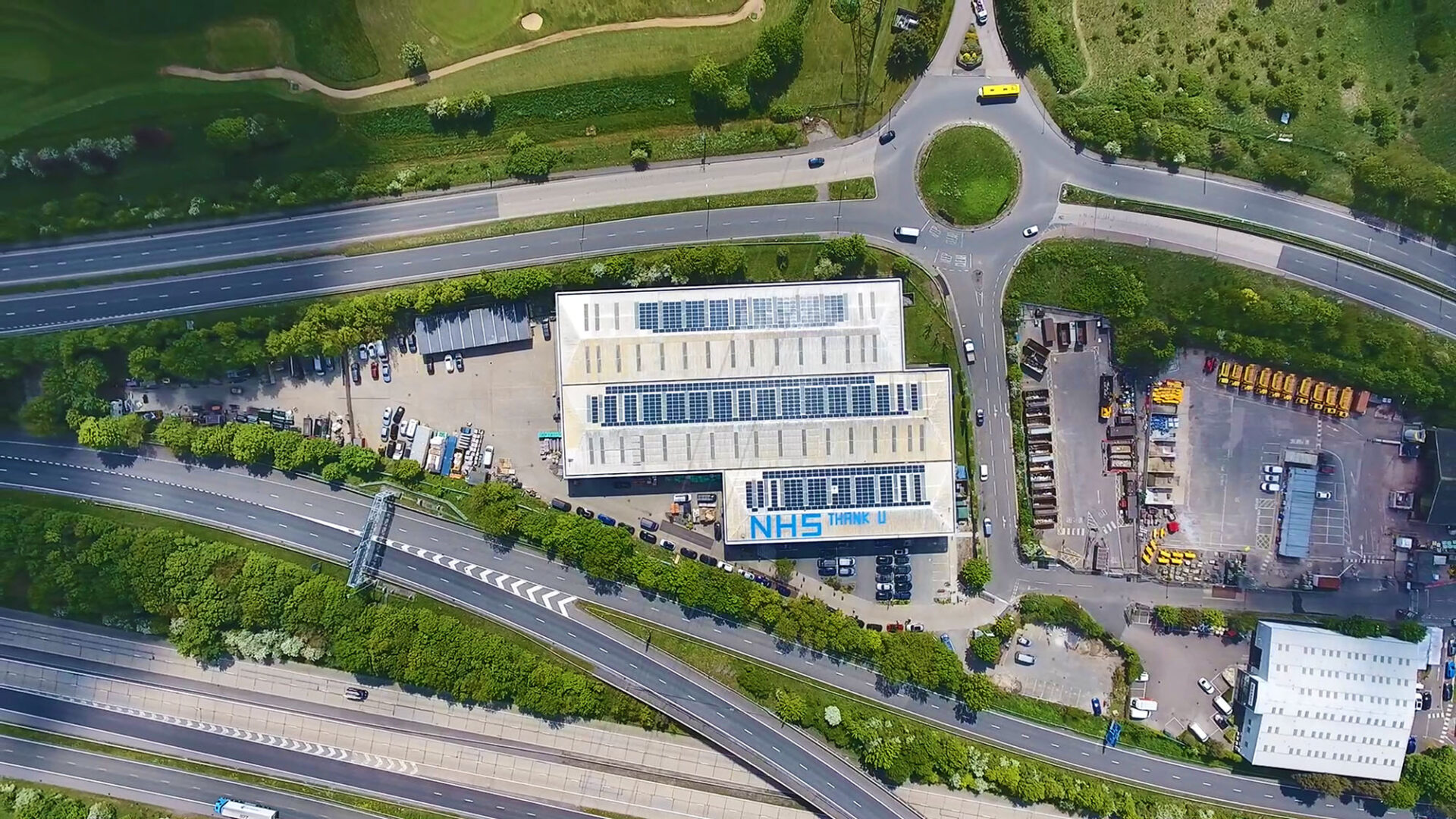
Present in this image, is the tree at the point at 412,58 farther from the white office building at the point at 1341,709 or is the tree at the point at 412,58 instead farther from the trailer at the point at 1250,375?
the white office building at the point at 1341,709

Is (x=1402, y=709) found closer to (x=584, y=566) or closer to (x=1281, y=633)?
(x=1281, y=633)

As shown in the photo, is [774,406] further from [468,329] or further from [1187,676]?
[1187,676]

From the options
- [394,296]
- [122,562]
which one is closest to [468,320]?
[394,296]

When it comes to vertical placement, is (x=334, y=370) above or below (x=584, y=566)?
above

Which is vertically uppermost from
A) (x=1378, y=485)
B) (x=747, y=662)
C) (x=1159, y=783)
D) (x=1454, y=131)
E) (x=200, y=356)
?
(x=1454, y=131)

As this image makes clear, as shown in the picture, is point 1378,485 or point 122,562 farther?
point 1378,485

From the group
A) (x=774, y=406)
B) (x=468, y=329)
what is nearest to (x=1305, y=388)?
(x=774, y=406)

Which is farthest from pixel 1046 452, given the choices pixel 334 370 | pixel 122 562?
pixel 122 562
